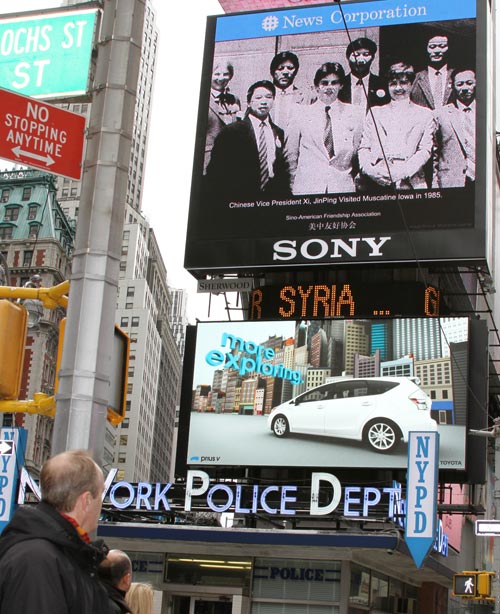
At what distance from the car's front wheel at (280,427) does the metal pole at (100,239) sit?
25592mm

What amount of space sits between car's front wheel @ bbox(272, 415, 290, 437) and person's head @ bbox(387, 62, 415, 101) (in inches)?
453

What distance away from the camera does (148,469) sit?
153 m

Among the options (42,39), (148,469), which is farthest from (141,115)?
(42,39)

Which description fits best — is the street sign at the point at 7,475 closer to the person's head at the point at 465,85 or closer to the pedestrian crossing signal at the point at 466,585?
the pedestrian crossing signal at the point at 466,585

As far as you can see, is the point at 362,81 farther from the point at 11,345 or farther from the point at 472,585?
the point at 11,345

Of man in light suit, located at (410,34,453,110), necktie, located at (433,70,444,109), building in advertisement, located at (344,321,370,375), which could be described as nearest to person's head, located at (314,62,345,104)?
man in light suit, located at (410,34,453,110)

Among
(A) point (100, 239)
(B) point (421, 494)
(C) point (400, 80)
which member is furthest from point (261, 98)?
(A) point (100, 239)

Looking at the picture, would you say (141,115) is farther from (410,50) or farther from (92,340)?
(92,340)

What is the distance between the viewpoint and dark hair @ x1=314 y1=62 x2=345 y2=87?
3647 cm

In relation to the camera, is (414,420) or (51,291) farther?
(414,420)

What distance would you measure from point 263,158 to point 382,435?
10.6 metres

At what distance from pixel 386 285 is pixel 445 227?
2822 mm

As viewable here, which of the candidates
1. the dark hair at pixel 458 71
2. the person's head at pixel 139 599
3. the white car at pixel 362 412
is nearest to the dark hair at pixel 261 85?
the dark hair at pixel 458 71

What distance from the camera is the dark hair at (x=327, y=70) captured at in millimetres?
36469
